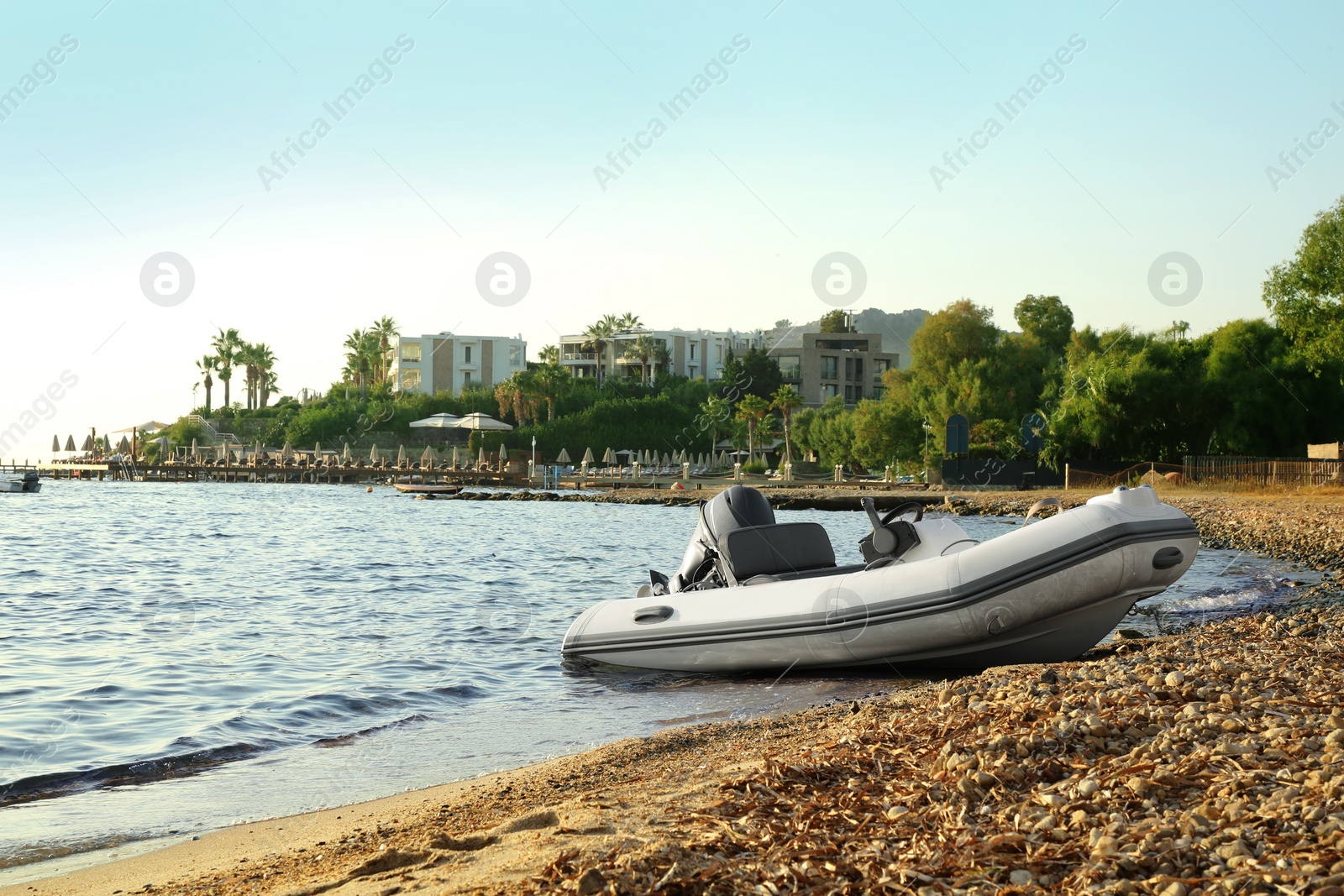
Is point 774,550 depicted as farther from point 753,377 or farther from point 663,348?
point 663,348

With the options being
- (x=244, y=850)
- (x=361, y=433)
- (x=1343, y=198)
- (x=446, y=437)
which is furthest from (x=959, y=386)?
(x=244, y=850)

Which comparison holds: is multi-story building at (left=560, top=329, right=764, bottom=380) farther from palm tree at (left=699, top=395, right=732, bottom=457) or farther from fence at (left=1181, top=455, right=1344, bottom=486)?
fence at (left=1181, top=455, right=1344, bottom=486)

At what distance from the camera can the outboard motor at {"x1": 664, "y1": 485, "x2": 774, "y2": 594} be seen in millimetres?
9289

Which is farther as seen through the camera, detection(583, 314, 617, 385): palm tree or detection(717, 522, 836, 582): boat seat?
detection(583, 314, 617, 385): palm tree

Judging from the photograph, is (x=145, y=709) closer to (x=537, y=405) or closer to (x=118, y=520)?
(x=118, y=520)

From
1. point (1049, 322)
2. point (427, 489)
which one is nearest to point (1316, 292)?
point (1049, 322)

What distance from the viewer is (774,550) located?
365 inches

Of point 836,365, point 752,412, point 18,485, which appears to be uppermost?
point 836,365

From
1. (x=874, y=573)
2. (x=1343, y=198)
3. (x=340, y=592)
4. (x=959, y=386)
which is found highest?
(x=1343, y=198)

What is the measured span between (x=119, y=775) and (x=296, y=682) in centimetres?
293

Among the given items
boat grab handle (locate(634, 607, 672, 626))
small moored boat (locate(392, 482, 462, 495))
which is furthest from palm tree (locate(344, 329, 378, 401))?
Answer: boat grab handle (locate(634, 607, 672, 626))

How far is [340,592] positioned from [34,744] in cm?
971

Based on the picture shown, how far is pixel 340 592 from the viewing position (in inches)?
648

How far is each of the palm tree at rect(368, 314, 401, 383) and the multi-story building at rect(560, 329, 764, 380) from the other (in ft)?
56.2
